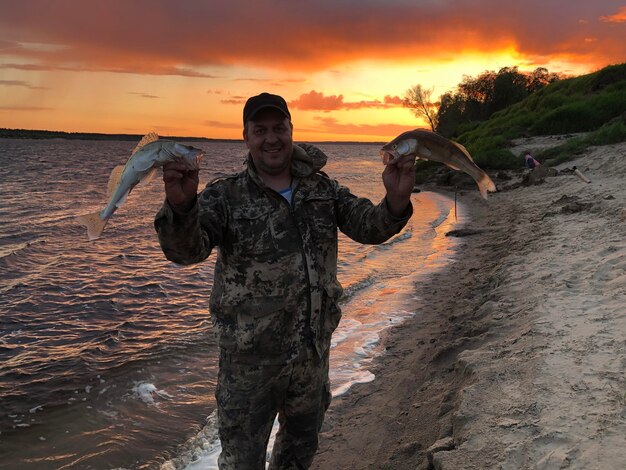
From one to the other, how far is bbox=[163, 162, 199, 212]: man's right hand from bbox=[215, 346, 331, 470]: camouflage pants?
3.52ft

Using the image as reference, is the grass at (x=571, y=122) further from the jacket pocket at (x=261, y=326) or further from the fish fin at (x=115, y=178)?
the fish fin at (x=115, y=178)

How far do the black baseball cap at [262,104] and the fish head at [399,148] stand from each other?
2.40ft

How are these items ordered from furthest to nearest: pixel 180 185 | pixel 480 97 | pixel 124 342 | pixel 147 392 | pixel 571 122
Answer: pixel 480 97 → pixel 571 122 → pixel 124 342 → pixel 147 392 → pixel 180 185

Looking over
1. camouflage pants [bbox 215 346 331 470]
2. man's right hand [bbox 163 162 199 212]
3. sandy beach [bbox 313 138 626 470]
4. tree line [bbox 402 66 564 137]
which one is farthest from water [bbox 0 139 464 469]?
tree line [bbox 402 66 564 137]

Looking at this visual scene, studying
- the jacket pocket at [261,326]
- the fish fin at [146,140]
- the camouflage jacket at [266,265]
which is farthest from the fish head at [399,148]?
the fish fin at [146,140]

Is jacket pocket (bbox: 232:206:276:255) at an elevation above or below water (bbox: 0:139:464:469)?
above

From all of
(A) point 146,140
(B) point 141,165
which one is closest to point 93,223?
(B) point 141,165

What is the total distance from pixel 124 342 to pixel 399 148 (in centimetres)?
702

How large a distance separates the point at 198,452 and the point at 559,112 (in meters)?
33.0

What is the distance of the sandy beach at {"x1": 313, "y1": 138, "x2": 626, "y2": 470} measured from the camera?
3.55 metres

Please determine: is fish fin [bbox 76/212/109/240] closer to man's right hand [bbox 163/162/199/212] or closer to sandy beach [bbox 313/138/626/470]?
man's right hand [bbox 163/162/199/212]

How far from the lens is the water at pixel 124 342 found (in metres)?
5.62

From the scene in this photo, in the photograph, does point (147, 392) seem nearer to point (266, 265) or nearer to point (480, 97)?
point (266, 265)

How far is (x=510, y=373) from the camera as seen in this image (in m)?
4.56
